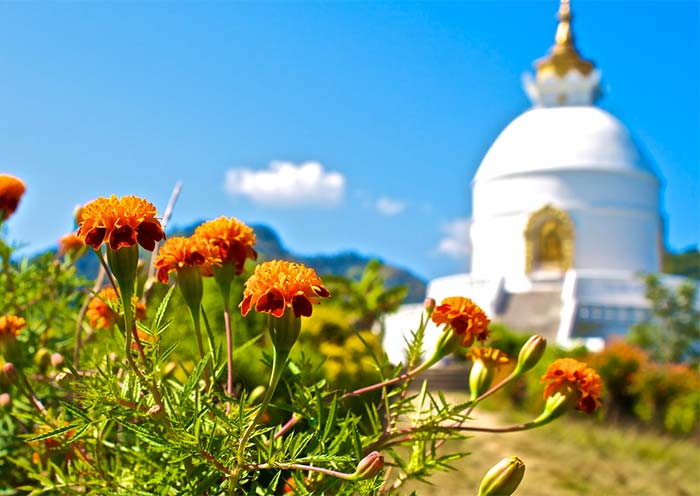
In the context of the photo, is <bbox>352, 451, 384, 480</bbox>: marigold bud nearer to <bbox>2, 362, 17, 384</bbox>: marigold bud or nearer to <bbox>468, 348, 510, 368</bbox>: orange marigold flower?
<bbox>468, 348, 510, 368</bbox>: orange marigold flower

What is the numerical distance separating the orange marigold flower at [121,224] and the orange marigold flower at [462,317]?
0.45 metres

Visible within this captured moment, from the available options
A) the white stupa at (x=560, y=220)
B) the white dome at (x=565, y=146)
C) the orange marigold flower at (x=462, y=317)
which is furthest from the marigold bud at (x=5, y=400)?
the white dome at (x=565, y=146)

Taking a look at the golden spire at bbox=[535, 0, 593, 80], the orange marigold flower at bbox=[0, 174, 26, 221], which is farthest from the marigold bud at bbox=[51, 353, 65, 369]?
the golden spire at bbox=[535, 0, 593, 80]

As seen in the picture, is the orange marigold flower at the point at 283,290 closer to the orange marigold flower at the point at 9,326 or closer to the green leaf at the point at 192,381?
the green leaf at the point at 192,381

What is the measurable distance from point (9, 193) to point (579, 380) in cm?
125

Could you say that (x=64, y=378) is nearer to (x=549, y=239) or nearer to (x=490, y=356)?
(x=490, y=356)

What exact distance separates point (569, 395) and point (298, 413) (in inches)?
16.8

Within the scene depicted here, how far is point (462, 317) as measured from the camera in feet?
3.66

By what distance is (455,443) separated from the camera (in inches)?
268

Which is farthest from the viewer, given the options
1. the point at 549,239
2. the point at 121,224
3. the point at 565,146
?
the point at 565,146

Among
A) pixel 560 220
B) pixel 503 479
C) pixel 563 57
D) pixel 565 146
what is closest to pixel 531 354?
pixel 503 479

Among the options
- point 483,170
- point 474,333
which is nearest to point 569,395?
point 474,333

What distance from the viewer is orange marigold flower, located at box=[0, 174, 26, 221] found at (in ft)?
5.36

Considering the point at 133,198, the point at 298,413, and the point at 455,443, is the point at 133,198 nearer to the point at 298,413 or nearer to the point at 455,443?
the point at 298,413
